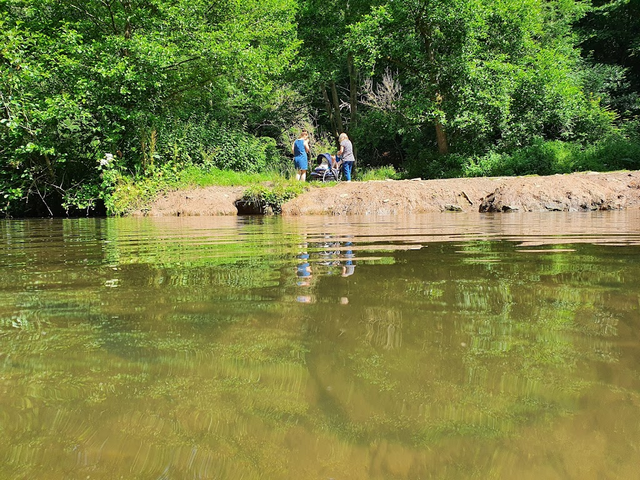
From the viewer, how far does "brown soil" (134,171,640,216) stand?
11781mm

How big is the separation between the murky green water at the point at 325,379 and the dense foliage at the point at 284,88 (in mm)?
14091

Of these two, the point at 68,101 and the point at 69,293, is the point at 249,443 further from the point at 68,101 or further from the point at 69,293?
the point at 68,101

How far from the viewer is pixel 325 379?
3.93ft

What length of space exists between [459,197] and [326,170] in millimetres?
4848

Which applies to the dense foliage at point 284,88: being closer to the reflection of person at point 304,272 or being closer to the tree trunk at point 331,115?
the tree trunk at point 331,115

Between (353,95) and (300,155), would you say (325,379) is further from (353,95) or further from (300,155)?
(353,95)

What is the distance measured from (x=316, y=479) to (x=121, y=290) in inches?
73.0

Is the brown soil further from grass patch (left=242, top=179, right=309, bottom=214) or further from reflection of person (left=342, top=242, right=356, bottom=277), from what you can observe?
reflection of person (left=342, top=242, right=356, bottom=277)

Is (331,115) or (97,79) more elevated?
(331,115)

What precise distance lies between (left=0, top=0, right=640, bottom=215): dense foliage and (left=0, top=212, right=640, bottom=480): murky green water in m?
14.1

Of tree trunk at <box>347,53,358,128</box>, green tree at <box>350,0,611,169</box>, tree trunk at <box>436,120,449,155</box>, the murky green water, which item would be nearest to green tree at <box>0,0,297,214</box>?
green tree at <box>350,0,611,169</box>

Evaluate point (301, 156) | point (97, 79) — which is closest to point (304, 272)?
point (301, 156)

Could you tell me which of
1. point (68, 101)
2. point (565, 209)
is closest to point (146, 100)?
point (68, 101)

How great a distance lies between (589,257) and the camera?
3.24 m
